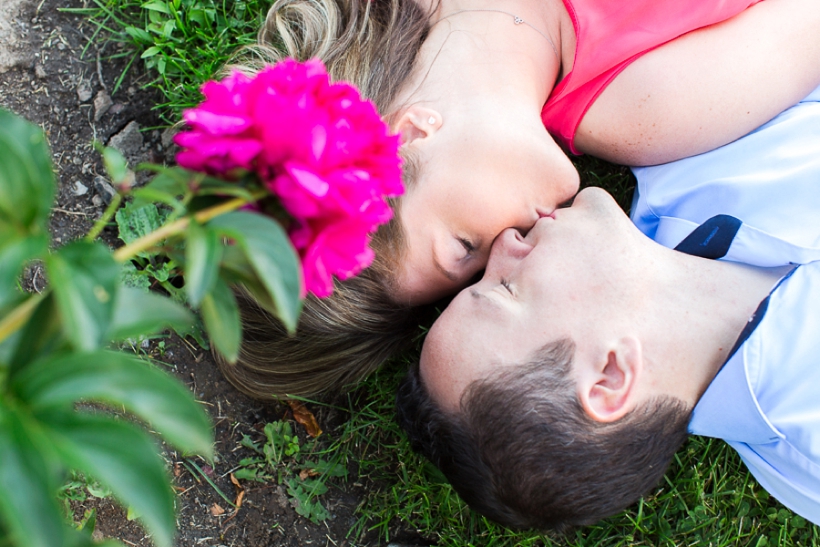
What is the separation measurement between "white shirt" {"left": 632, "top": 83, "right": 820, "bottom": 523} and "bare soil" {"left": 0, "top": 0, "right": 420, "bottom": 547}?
4.84 feet

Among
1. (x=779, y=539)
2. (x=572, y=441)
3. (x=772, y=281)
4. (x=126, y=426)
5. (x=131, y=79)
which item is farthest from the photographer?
(x=131, y=79)

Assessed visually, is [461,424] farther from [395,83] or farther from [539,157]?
[395,83]

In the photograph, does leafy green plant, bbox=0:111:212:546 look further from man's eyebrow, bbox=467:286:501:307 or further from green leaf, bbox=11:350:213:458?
man's eyebrow, bbox=467:286:501:307

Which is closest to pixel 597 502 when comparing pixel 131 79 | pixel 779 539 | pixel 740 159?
pixel 779 539

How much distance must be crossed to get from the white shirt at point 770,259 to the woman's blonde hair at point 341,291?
1.10 metres

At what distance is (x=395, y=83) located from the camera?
2.18m

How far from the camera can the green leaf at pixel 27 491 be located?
0.63 meters

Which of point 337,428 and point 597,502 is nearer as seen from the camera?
point 597,502

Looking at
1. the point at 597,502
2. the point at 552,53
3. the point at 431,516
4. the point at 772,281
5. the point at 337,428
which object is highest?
the point at 552,53

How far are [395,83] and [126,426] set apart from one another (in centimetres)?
174

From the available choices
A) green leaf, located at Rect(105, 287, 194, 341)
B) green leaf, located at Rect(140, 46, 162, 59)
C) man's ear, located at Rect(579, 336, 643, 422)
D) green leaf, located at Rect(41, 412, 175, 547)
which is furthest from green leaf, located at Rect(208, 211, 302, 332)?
green leaf, located at Rect(140, 46, 162, 59)

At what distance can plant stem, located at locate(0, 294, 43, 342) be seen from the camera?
0.80 metres

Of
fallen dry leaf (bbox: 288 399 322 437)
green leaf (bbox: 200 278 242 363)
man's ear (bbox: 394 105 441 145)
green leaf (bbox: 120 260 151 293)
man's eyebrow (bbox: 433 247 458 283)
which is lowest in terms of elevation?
fallen dry leaf (bbox: 288 399 322 437)

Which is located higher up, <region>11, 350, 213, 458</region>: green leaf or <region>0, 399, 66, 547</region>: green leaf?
<region>11, 350, 213, 458</region>: green leaf
